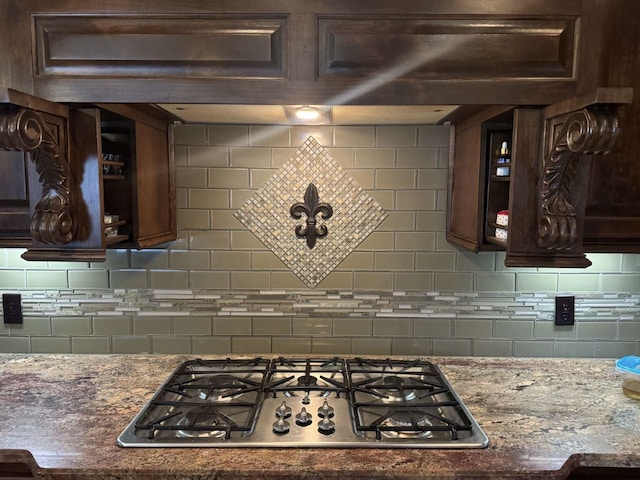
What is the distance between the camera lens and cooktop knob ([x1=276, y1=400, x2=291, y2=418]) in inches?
49.4

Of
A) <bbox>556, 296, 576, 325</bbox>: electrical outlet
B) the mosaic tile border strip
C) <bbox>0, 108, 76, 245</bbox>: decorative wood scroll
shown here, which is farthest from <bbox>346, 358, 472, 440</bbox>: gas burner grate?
<bbox>0, 108, 76, 245</bbox>: decorative wood scroll

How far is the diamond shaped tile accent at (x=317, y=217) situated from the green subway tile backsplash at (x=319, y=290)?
0.09ft

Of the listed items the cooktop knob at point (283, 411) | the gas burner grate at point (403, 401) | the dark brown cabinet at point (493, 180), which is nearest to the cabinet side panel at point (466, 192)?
the dark brown cabinet at point (493, 180)

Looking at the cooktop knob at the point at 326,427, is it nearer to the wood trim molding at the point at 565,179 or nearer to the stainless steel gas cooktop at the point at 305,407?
the stainless steel gas cooktop at the point at 305,407

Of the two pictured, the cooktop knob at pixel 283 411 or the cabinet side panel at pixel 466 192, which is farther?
the cabinet side panel at pixel 466 192

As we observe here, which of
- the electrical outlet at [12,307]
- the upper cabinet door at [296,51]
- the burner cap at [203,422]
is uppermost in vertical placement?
the upper cabinet door at [296,51]

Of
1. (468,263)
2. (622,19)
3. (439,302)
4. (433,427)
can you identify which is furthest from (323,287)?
(622,19)

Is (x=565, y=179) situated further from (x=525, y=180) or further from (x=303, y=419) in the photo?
(x=303, y=419)

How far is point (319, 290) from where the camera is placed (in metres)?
1.88

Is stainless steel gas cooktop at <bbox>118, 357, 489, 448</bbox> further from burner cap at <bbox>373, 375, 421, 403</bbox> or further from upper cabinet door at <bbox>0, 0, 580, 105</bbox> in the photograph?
upper cabinet door at <bbox>0, 0, 580, 105</bbox>

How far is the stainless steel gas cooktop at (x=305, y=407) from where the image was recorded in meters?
1.15

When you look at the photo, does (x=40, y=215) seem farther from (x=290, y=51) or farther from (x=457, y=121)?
(x=457, y=121)

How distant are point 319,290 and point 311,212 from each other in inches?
13.2

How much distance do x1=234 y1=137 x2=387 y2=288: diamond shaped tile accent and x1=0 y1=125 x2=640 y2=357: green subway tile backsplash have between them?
0.09ft
